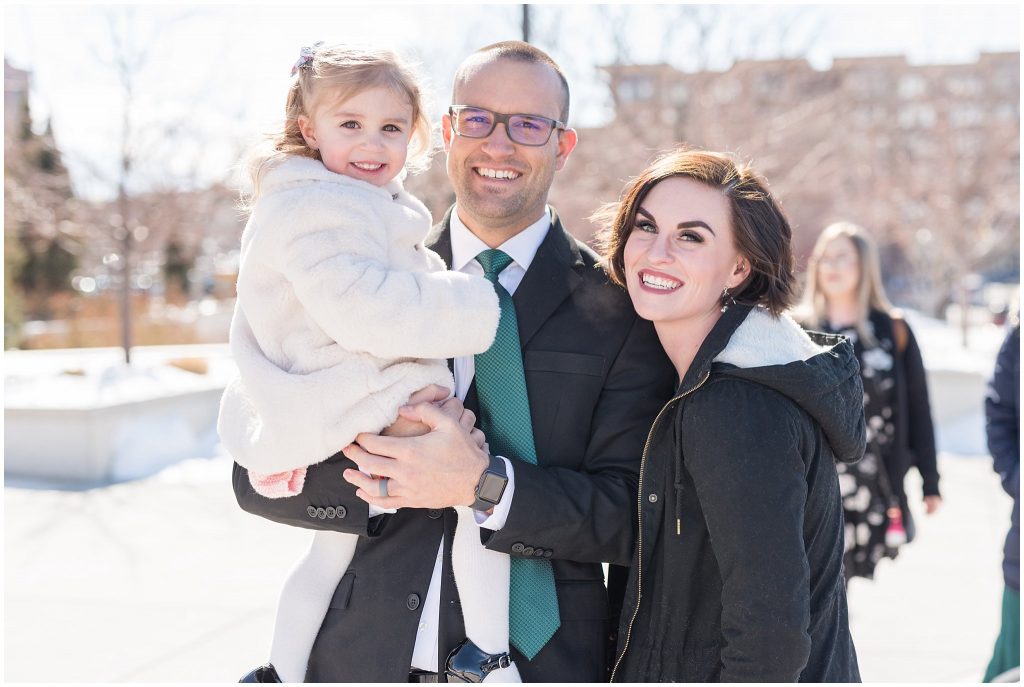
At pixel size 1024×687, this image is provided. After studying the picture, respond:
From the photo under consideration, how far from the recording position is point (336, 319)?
2.14m

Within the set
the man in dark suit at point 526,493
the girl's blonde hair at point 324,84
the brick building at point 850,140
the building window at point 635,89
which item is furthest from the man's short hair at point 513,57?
the building window at point 635,89

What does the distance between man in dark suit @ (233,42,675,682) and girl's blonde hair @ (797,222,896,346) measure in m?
2.81

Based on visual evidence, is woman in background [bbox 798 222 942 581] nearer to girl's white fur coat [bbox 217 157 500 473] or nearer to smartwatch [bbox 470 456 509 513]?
smartwatch [bbox 470 456 509 513]

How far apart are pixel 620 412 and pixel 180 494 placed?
6.31m

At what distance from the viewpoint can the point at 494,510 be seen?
2.17 metres

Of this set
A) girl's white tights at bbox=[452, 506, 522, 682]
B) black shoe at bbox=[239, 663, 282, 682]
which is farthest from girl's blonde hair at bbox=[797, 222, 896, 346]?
black shoe at bbox=[239, 663, 282, 682]

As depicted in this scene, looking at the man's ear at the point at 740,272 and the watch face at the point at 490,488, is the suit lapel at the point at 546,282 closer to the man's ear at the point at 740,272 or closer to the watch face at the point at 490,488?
the watch face at the point at 490,488

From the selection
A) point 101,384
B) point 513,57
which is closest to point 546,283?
point 513,57

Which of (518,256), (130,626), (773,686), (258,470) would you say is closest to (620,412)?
(518,256)

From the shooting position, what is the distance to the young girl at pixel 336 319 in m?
2.16

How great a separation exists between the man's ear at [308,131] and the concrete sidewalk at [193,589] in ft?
9.97

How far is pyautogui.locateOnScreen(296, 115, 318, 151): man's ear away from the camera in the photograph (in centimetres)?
245

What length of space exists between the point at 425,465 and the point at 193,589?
401 centimetres

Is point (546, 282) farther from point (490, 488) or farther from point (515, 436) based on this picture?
point (490, 488)
